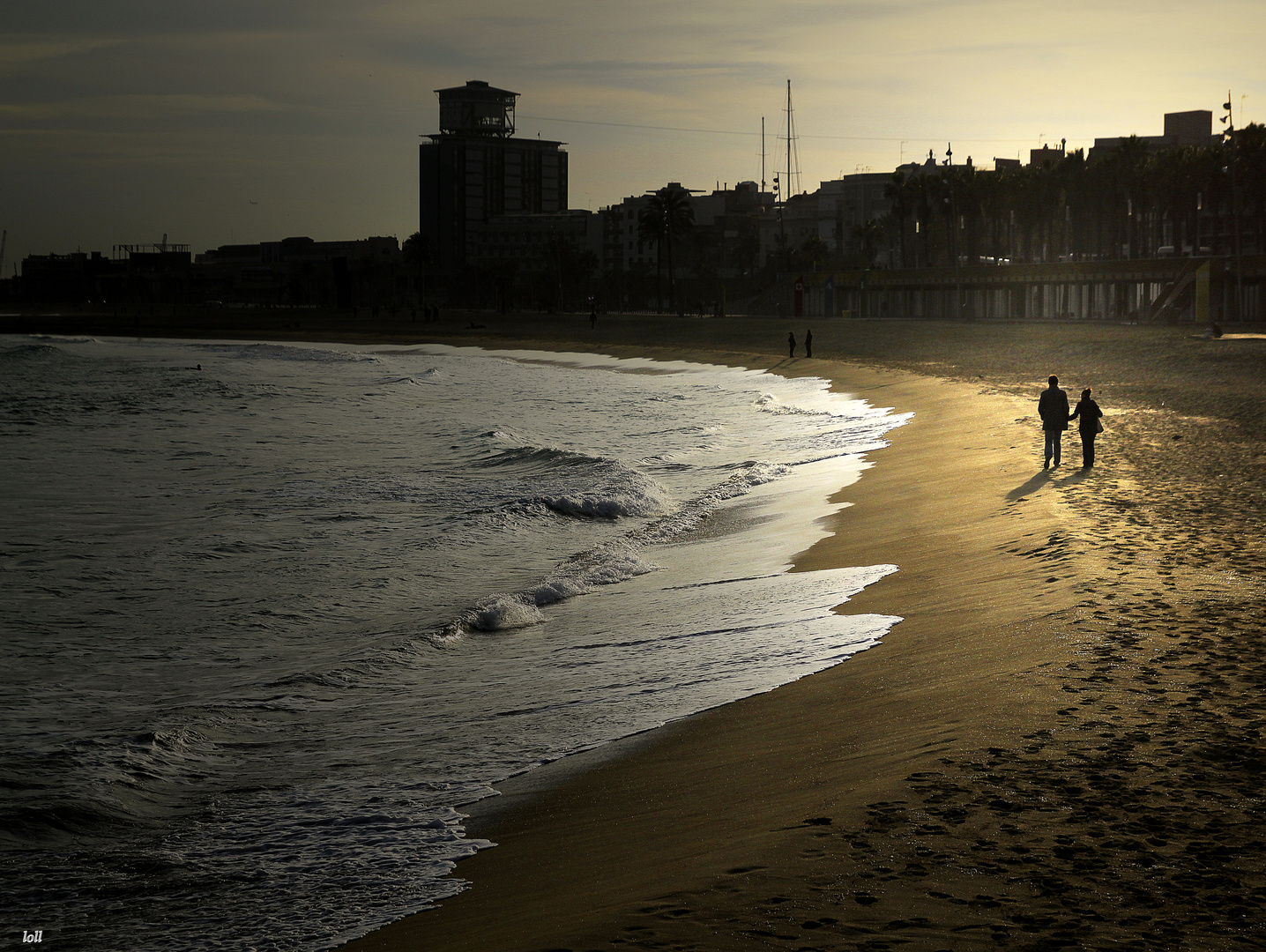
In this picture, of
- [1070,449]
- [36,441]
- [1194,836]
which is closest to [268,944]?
[1194,836]

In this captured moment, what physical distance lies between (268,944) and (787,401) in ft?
105

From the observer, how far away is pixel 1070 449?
18.4 meters

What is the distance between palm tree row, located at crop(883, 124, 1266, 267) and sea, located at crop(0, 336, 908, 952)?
63840mm

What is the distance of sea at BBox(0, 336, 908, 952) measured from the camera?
619 cm

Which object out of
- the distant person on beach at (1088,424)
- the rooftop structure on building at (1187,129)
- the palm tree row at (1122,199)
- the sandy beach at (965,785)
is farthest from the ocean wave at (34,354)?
the rooftop structure on building at (1187,129)

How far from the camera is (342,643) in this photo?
439 inches

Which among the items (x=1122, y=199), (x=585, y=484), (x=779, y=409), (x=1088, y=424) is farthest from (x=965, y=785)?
(x=1122, y=199)

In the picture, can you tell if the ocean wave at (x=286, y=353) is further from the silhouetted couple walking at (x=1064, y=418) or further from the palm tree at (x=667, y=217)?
the silhouetted couple walking at (x=1064, y=418)

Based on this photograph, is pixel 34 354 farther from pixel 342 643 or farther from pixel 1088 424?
pixel 1088 424

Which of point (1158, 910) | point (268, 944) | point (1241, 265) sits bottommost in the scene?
point (268, 944)

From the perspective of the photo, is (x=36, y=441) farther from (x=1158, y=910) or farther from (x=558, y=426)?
(x=1158, y=910)

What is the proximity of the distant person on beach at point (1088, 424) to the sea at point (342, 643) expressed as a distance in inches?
150

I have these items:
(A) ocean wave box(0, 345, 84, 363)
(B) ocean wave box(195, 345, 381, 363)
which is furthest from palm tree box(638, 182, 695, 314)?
(A) ocean wave box(0, 345, 84, 363)

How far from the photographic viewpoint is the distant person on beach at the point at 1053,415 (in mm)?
16297
